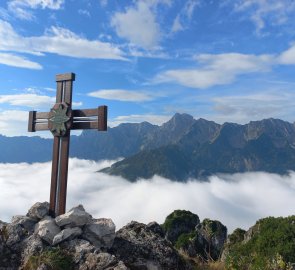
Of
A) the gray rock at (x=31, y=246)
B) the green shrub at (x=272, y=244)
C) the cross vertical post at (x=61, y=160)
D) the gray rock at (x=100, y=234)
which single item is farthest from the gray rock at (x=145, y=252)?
the cross vertical post at (x=61, y=160)

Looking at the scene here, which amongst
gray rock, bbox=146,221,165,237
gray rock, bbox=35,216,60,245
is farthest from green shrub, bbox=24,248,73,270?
gray rock, bbox=146,221,165,237

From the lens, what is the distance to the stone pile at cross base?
1243cm

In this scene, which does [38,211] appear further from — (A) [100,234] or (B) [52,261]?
(B) [52,261]

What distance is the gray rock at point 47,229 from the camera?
44.8ft

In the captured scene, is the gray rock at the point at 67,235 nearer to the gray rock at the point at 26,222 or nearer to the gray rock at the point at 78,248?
the gray rock at the point at 78,248

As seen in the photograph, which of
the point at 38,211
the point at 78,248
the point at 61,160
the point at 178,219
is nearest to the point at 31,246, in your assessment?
the point at 78,248

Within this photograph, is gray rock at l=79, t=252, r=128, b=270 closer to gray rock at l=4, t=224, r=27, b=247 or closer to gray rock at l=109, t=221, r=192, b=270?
gray rock at l=109, t=221, r=192, b=270

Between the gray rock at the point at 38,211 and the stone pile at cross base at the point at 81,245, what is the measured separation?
1.52 ft

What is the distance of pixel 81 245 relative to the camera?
1312cm

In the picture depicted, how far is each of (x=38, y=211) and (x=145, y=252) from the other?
4.85 meters

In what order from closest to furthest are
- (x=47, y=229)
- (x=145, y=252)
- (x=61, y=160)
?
1. (x=145, y=252)
2. (x=47, y=229)
3. (x=61, y=160)

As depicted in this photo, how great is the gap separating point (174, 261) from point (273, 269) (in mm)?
3527

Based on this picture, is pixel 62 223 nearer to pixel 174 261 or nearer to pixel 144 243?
pixel 144 243

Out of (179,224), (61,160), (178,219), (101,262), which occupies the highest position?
(61,160)
